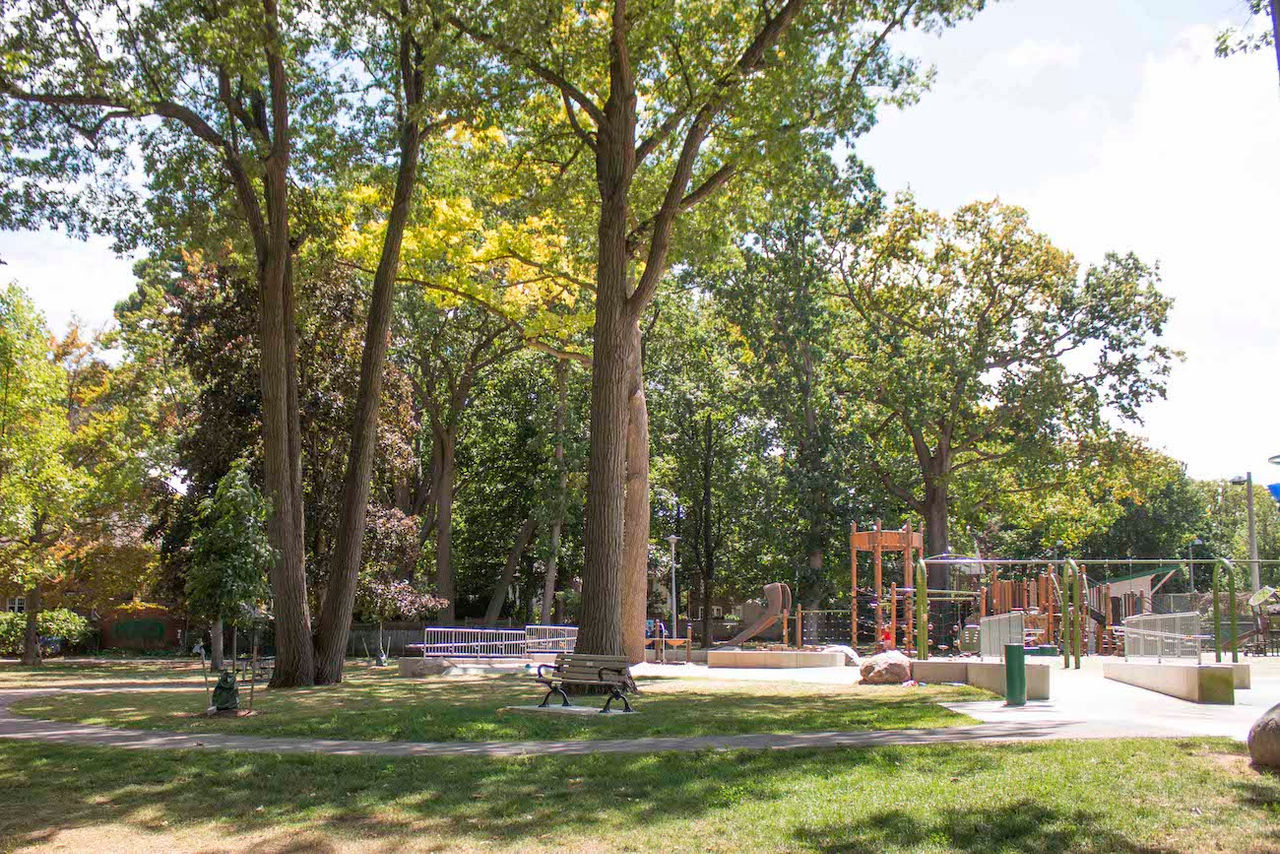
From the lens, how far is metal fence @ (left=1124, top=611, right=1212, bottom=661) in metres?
15.5

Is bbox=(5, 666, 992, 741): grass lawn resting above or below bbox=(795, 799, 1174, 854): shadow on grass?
below

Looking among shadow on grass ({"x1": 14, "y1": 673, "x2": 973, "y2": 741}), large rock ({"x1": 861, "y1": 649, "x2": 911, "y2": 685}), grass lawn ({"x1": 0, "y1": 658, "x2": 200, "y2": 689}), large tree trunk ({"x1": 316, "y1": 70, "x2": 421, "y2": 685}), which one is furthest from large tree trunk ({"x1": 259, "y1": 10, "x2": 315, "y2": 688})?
large rock ({"x1": 861, "y1": 649, "x2": 911, "y2": 685})

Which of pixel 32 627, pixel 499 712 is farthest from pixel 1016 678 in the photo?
pixel 32 627

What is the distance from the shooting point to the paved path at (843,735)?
34.9ft

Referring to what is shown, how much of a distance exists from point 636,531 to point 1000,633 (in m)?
10.7

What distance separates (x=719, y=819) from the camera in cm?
768

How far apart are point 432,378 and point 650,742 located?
103 ft

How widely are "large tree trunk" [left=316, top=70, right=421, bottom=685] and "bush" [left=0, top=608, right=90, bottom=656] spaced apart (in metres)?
23.2

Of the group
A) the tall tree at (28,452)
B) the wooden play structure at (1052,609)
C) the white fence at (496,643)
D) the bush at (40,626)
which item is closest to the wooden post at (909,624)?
the wooden play structure at (1052,609)

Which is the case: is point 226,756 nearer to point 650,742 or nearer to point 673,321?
point 650,742

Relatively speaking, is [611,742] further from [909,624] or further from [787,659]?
[909,624]

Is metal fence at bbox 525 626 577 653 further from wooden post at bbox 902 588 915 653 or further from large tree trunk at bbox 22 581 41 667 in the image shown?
large tree trunk at bbox 22 581 41 667

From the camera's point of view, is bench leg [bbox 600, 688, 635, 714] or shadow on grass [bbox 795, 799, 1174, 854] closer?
shadow on grass [bbox 795, 799, 1174, 854]

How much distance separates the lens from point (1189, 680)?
14094 millimetres
